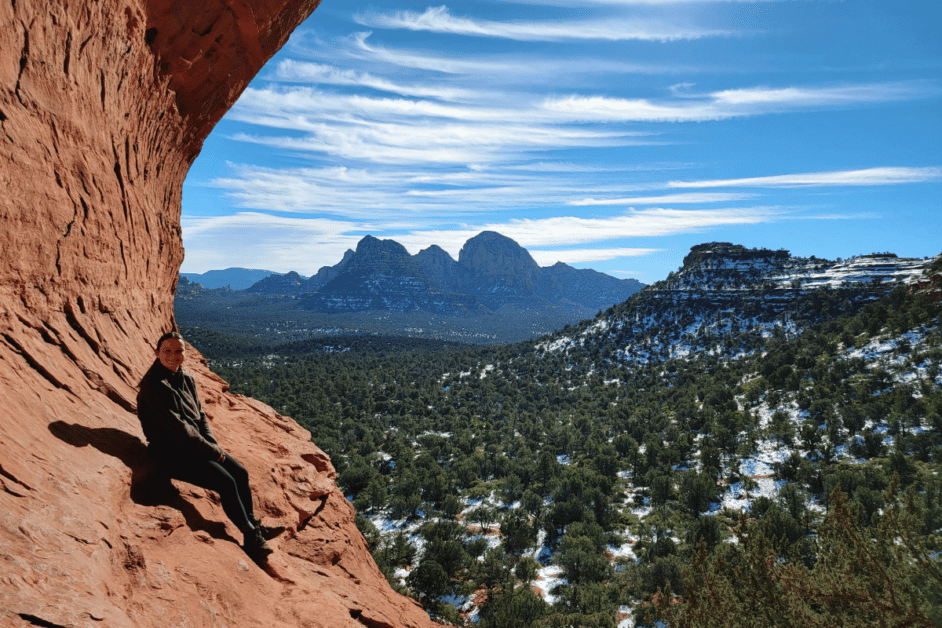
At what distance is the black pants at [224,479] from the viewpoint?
671 centimetres

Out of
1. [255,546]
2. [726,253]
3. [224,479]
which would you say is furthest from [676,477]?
[726,253]

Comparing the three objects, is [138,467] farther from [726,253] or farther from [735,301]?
[726,253]

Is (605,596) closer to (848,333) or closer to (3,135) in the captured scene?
(3,135)

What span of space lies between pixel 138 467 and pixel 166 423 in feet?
3.31

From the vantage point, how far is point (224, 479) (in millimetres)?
6902

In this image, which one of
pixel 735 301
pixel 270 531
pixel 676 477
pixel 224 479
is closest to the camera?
pixel 224 479

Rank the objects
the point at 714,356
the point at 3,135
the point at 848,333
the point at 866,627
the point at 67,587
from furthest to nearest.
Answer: the point at 714,356
the point at 848,333
the point at 866,627
the point at 3,135
the point at 67,587

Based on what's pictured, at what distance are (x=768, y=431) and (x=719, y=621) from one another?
5511cm

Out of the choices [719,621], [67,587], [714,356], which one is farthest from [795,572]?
[714,356]

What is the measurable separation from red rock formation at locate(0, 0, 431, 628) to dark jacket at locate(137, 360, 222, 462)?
0.55 meters

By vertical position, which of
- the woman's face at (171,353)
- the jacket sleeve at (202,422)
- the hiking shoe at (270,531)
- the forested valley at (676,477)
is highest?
the woman's face at (171,353)

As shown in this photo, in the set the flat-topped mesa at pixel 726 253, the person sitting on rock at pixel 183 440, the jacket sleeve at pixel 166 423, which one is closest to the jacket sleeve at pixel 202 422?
the person sitting on rock at pixel 183 440

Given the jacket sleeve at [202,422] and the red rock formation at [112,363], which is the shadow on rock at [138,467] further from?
the jacket sleeve at [202,422]

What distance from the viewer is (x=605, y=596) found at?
32031mm
